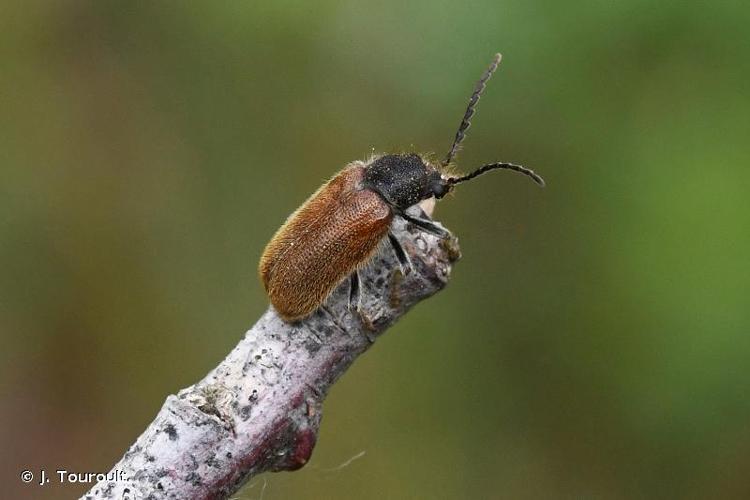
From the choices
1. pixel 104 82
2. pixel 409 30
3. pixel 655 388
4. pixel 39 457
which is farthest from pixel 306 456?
pixel 104 82

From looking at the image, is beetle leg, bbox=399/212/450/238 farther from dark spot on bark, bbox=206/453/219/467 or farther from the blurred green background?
the blurred green background

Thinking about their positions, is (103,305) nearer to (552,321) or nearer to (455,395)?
(455,395)

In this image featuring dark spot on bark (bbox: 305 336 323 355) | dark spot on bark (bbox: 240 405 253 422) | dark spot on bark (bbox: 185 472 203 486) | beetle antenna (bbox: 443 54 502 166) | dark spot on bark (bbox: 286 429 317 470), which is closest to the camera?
dark spot on bark (bbox: 185 472 203 486)

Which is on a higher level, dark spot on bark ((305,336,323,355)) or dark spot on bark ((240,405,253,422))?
dark spot on bark ((305,336,323,355))

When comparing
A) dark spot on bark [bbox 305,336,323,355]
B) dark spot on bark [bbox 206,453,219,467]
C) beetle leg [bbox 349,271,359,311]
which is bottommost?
dark spot on bark [bbox 206,453,219,467]

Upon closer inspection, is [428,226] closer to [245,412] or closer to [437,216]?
[245,412]

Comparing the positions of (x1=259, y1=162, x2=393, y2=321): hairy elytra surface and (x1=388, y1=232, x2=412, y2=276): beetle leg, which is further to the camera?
(x1=259, y1=162, x2=393, y2=321): hairy elytra surface

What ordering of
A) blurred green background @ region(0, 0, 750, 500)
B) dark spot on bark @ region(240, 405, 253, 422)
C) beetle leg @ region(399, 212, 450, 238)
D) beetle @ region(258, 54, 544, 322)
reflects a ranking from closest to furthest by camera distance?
dark spot on bark @ region(240, 405, 253, 422)
beetle leg @ region(399, 212, 450, 238)
beetle @ region(258, 54, 544, 322)
blurred green background @ region(0, 0, 750, 500)

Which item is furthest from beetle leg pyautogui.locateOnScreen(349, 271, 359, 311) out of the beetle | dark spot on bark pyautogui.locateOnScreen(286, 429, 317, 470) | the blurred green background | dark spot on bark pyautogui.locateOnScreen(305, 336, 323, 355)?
the blurred green background
